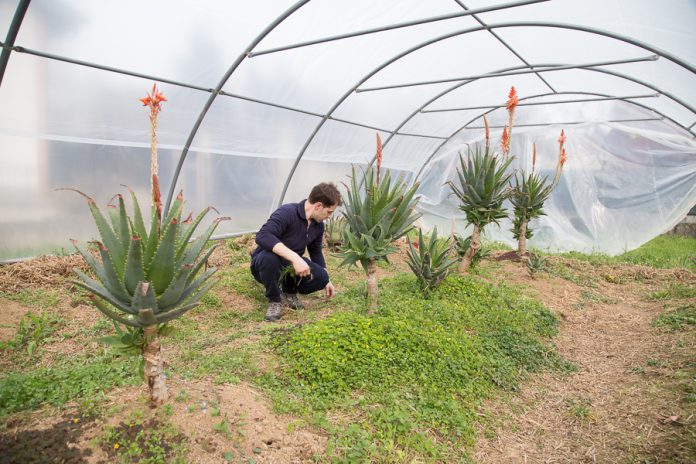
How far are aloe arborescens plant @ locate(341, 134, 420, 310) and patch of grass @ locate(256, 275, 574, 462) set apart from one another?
1.78ft

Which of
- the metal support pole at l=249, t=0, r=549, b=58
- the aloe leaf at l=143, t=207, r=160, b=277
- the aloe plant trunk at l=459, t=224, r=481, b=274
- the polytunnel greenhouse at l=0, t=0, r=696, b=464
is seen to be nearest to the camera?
the aloe leaf at l=143, t=207, r=160, b=277

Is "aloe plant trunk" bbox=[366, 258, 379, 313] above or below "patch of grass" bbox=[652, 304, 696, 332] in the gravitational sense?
above

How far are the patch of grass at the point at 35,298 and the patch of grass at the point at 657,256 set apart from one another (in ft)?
26.9

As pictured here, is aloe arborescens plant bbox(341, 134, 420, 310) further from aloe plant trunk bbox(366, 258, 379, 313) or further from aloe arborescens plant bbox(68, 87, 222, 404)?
aloe arborescens plant bbox(68, 87, 222, 404)

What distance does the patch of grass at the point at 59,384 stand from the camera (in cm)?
210

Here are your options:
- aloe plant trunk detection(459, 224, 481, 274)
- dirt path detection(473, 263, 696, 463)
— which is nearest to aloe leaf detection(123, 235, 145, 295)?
dirt path detection(473, 263, 696, 463)

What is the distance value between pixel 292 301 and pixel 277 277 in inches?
17.4

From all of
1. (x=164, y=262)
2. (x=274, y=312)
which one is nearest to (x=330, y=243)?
(x=274, y=312)

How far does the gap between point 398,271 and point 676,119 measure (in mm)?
6277

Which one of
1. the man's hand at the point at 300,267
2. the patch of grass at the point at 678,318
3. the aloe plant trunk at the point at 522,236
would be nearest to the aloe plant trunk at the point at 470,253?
the aloe plant trunk at the point at 522,236

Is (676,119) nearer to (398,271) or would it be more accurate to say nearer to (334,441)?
(398,271)

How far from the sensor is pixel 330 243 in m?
7.51

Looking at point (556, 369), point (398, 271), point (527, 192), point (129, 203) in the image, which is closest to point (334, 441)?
point (556, 369)

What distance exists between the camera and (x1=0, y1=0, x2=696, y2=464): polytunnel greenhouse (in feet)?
6.86
